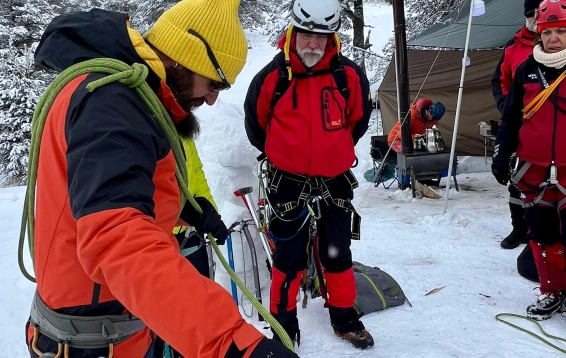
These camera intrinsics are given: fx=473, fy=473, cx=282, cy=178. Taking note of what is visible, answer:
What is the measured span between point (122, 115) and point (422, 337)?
2.79 metres

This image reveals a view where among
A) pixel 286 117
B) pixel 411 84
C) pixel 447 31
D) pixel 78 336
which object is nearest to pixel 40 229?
pixel 78 336

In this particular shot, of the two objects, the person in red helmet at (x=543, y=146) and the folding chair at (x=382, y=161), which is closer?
the person in red helmet at (x=543, y=146)

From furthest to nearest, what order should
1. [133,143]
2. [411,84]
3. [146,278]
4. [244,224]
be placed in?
[411,84]
[244,224]
[133,143]
[146,278]

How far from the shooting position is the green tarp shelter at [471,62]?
895cm

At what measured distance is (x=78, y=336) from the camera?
137cm

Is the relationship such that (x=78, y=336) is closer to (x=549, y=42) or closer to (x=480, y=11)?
(x=549, y=42)

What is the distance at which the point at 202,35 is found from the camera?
5.08 ft

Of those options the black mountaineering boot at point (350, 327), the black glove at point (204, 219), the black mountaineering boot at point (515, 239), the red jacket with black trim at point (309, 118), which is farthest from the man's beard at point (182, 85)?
the black mountaineering boot at point (515, 239)

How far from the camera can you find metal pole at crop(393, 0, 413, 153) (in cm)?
A: 718

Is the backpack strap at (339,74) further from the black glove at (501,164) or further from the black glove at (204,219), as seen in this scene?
the black glove at (204,219)

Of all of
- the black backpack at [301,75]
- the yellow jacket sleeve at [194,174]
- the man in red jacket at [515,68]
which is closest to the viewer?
the yellow jacket sleeve at [194,174]

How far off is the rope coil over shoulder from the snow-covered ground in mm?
2024

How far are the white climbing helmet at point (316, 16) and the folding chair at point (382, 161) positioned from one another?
547 cm

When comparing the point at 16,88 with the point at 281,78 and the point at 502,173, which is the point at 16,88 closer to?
the point at 281,78
